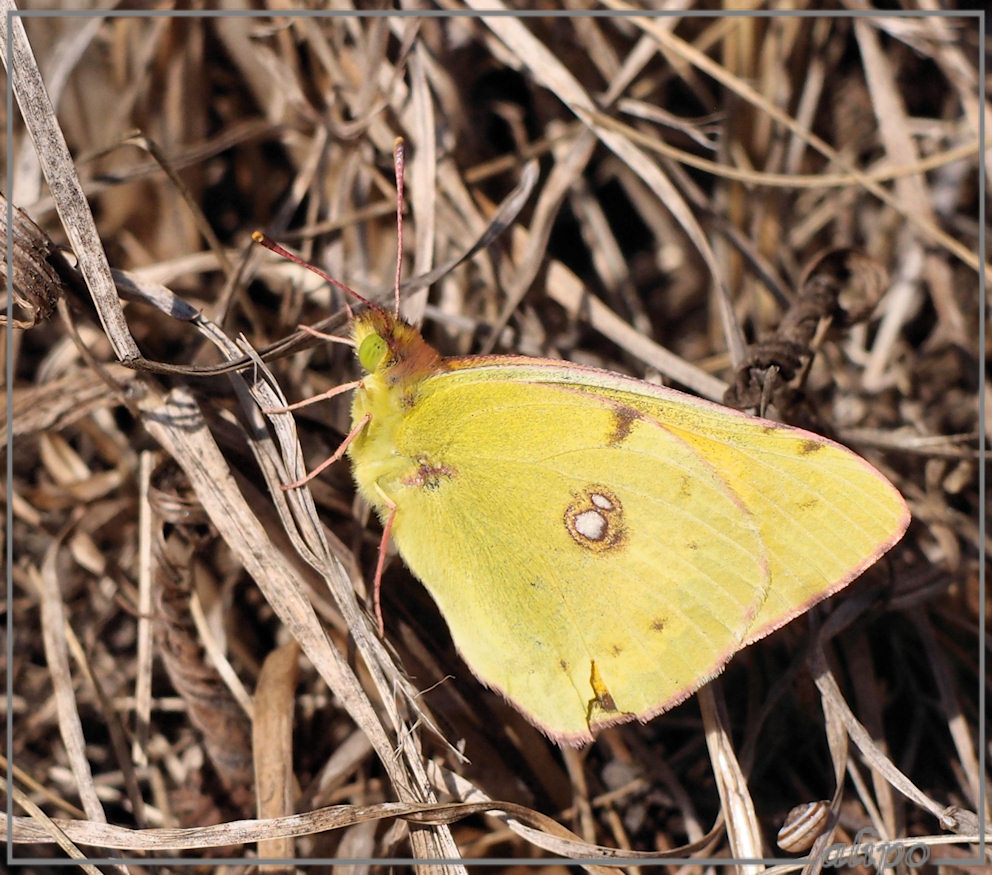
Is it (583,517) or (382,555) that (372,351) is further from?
(583,517)

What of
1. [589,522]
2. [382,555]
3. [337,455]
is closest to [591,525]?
[589,522]

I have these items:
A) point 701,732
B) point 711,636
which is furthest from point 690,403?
point 701,732

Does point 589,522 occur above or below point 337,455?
below

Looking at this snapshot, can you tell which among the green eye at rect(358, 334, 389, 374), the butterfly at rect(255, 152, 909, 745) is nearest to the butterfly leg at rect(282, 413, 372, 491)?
the butterfly at rect(255, 152, 909, 745)

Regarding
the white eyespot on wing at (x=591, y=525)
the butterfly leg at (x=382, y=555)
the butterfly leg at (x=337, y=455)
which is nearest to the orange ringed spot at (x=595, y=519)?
the white eyespot on wing at (x=591, y=525)

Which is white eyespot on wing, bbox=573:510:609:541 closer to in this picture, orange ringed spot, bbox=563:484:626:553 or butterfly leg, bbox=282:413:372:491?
orange ringed spot, bbox=563:484:626:553

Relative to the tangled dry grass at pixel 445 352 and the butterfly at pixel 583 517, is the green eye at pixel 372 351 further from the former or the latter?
the tangled dry grass at pixel 445 352
